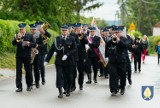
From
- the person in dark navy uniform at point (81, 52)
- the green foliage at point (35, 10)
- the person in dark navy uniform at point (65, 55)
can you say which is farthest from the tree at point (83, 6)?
the person in dark navy uniform at point (65, 55)

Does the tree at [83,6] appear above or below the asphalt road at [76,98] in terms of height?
above

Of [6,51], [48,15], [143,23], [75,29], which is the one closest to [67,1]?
[48,15]

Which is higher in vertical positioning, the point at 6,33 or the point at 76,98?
the point at 6,33

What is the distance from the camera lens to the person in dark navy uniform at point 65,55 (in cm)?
1511

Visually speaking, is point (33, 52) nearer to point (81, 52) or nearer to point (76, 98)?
point (81, 52)

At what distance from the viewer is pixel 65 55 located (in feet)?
49.1

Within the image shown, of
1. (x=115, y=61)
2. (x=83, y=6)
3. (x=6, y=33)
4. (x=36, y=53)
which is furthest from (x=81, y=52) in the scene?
(x=83, y=6)

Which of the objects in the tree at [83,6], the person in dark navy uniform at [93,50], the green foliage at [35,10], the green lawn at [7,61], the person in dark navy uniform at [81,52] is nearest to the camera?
the person in dark navy uniform at [81,52]

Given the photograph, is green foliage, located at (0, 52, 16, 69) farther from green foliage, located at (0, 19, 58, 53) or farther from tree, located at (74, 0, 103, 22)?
tree, located at (74, 0, 103, 22)

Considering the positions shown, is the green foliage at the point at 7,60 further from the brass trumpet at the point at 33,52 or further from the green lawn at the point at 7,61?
the brass trumpet at the point at 33,52

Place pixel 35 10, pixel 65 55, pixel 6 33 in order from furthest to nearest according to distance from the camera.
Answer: pixel 35 10 < pixel 6 33 < pixel 65 55

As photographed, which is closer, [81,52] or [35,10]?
[81,52]

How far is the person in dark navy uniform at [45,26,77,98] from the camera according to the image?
1511 cm

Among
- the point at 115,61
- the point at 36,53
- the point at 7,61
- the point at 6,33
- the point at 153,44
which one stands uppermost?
the point at 6,33
